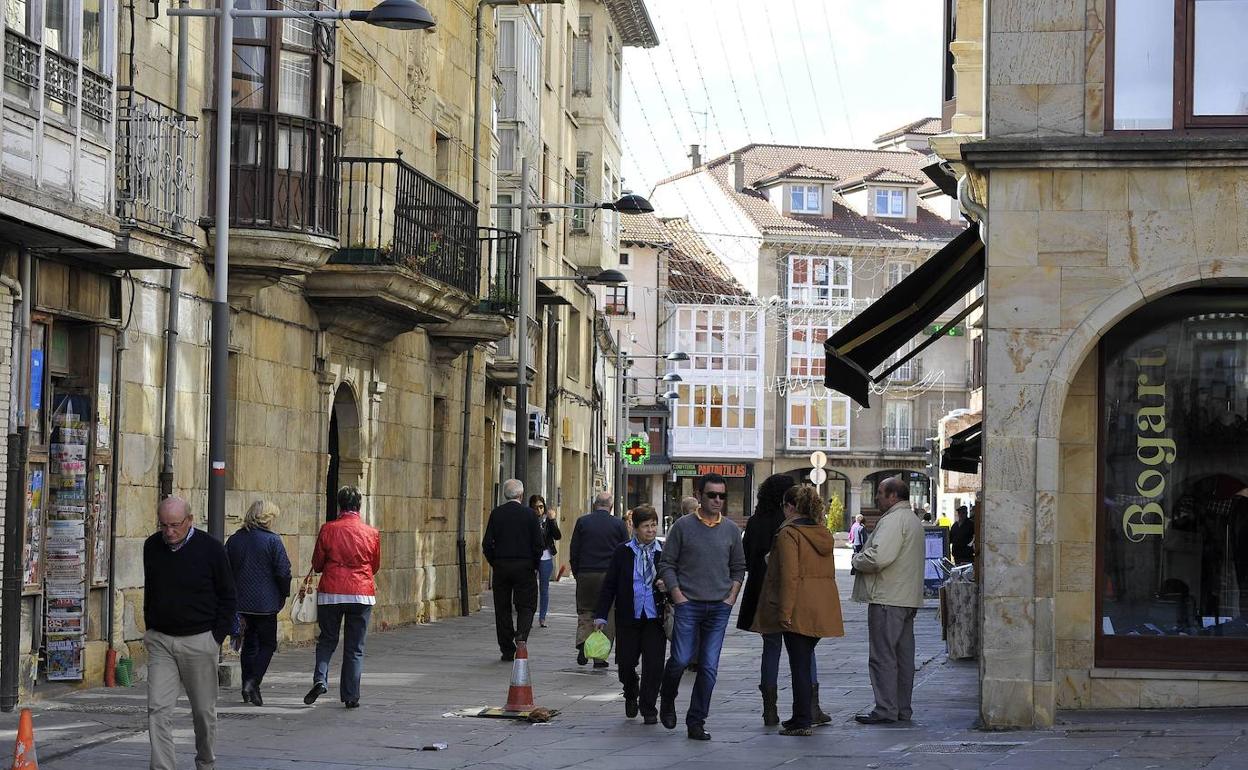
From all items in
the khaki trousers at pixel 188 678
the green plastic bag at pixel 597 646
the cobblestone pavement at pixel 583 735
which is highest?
the khaki trousers at pixel 188 678

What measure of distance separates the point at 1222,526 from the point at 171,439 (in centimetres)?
927

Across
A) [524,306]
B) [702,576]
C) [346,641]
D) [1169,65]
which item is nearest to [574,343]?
[524,306]

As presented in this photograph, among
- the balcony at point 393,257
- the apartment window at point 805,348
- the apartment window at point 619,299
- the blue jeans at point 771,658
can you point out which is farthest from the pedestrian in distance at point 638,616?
the apartment window at point 805,348

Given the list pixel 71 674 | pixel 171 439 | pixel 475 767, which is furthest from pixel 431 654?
pixel 475 767

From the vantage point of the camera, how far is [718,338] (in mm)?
90500

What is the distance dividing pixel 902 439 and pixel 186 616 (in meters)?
82.3

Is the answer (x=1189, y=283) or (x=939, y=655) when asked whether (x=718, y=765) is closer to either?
(x=1189, y=283)

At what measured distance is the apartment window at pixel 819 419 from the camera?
90562mm

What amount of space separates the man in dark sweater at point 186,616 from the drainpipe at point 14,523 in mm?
3721

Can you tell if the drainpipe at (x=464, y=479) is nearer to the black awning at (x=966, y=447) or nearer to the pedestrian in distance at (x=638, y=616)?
the black awning at (x=966, y=447)

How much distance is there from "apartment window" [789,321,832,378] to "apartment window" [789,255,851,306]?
1315 millimetres

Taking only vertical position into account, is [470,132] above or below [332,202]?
above

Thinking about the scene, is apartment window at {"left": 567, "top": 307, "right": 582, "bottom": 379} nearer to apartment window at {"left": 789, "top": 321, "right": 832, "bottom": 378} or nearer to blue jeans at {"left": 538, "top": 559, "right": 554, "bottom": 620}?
blue jeans at {"left": 538, "top": 559, "right": 554, "bottom": 620}

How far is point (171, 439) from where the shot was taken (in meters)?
18.0
